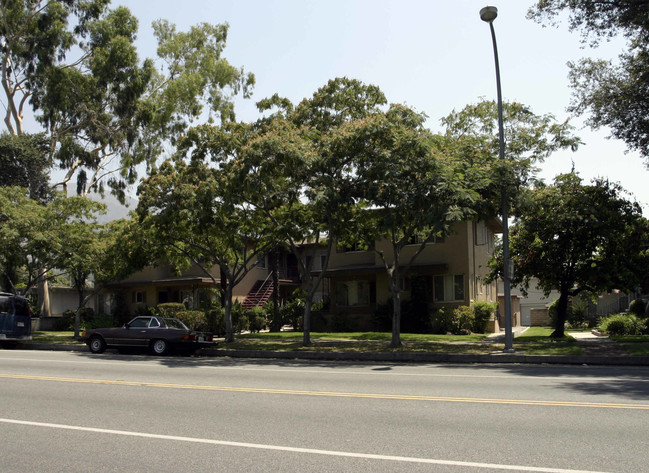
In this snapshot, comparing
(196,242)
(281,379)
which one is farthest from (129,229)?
(281,379)

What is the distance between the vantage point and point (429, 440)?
7.32 m

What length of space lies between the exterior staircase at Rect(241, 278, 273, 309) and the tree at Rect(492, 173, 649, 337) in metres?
17.8

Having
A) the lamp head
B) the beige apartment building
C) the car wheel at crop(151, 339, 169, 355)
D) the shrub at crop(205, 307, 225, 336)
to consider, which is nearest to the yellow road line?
the car wheel at crop(151, 339, 169, 355)

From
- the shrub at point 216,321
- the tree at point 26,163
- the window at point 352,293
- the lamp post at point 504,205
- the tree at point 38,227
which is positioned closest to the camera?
the lamp post at point 504,205

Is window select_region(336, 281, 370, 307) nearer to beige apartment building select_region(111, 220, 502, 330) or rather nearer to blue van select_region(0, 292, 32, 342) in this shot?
beige apartment building select_region(111, 220, 502, 330)

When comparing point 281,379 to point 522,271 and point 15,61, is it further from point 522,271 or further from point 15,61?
point 15,61

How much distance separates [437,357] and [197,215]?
358 inches

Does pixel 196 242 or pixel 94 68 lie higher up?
pixel 94 68

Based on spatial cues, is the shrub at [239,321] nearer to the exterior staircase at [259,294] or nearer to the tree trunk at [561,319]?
the exterior staircase at [259,294]

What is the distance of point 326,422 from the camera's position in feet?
27.9

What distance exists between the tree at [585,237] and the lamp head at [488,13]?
6830 mm

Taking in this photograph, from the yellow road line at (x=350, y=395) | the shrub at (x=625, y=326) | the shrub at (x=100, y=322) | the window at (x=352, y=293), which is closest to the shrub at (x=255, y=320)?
the window at (x=352, y=293)

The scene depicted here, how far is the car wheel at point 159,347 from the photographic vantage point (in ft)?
69.0

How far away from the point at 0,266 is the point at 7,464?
24465 mm
